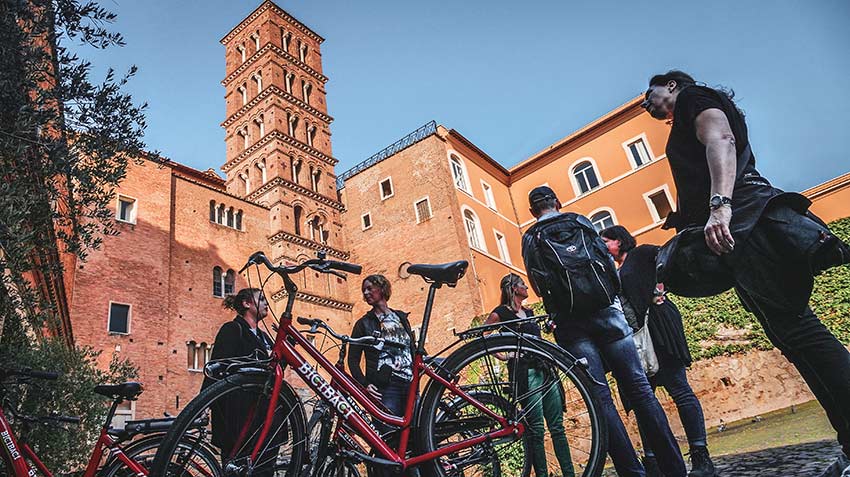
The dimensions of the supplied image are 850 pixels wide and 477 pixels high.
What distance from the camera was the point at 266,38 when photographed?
3762cm

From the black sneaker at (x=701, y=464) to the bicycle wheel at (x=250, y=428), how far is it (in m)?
2.81

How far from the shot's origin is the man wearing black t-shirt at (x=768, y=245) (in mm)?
2416

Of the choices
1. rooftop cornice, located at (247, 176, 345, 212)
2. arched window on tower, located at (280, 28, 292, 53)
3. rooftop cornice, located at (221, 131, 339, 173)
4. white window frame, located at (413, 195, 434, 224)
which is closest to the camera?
white window frame, located at (413, 195, 434, 224)

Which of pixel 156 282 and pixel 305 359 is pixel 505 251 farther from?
pixel 305 359

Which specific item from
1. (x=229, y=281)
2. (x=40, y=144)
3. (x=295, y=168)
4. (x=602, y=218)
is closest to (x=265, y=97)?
(x=295, y=168)

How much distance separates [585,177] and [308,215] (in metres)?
16.7

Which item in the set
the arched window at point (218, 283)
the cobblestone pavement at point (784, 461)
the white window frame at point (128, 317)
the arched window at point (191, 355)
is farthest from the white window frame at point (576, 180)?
the cobblestone pavement at point (784, 461)

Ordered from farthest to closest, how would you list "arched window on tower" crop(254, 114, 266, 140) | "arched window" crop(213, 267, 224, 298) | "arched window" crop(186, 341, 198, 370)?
"arched window on tower" crop(254, 114, 266, 140), "arched window" crop(213, 267, 224, 298), "arched window" crop(186, 341, 198, 370)

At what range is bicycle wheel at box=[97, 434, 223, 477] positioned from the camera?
304 centimetres

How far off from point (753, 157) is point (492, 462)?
238 centimetres

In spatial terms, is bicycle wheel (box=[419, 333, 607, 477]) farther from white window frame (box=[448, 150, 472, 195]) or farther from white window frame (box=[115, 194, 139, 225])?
white window frame (box=[448, 150, 472, 195])

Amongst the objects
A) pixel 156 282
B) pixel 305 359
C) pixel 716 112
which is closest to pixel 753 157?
pixel 716 112

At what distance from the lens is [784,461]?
4.11 m

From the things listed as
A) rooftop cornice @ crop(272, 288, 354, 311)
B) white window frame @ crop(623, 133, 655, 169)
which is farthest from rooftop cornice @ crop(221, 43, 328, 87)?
white window frame @ crop(623, 133, 655, 169)
